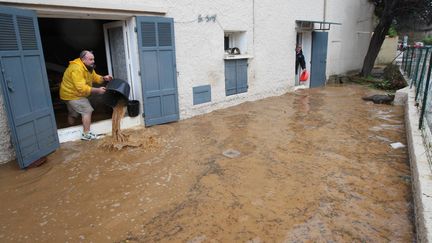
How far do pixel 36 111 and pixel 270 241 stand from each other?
3.76 m

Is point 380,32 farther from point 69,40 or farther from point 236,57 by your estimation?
point 69,40

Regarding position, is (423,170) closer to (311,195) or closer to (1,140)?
(311,195)

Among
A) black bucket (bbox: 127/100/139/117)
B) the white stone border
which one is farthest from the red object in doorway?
black bucket (bbox: 127/100/139/117)

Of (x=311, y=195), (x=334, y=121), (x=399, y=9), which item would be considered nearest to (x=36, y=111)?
(x=311, y=195)

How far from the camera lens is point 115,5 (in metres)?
5.22

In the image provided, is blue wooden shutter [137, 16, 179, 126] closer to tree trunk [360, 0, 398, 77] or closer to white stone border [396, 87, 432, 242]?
white stone border [396, 87, 432, 242]

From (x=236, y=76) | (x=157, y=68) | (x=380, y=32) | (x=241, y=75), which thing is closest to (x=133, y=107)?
(x=157, y=68)

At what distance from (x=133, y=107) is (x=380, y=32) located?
12213mm

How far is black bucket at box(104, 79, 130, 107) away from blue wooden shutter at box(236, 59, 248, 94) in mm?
Answer: 3955

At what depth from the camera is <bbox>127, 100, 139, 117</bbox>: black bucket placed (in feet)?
19.7

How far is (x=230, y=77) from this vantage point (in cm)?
799

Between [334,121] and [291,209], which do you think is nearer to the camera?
[291,209]

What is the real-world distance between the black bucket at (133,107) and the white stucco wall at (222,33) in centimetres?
115

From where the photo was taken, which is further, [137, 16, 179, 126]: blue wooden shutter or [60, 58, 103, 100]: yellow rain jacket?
[137, 16, 179, 126]: blue wooden shutter
